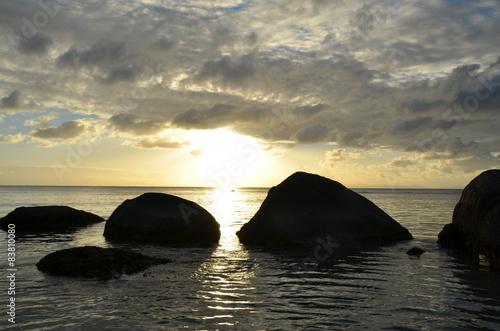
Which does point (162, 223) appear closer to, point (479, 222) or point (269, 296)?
point (269, 296)

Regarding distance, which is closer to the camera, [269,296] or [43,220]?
[269,296]

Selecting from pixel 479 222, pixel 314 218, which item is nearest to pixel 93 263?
pixel 314 218

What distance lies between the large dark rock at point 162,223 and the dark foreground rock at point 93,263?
6.59 meters

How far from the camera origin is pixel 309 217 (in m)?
20.1

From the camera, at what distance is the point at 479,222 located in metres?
A: 16.4

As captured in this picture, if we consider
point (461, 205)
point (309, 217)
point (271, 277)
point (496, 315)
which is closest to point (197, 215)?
point (309, 217)

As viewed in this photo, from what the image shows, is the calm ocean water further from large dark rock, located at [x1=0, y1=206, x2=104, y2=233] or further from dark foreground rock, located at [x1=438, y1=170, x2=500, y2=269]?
large dark rock, located at [x1=0, y1=206, x2=104, y2=233]

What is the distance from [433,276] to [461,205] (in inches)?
320

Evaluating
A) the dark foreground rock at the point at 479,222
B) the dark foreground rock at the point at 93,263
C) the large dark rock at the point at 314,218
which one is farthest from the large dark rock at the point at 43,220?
the dark foreground rock at the point at 479,222

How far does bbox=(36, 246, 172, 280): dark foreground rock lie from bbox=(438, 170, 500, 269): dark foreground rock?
13.6m

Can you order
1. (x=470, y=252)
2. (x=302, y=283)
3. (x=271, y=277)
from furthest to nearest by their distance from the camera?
(x=470, y=252) → (x=271, y=277) → (x=302, y=283)

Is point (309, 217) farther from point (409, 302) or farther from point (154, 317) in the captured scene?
point (154, 317)

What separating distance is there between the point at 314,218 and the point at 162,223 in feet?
28.4

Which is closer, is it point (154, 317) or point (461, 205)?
point (154, 317)
